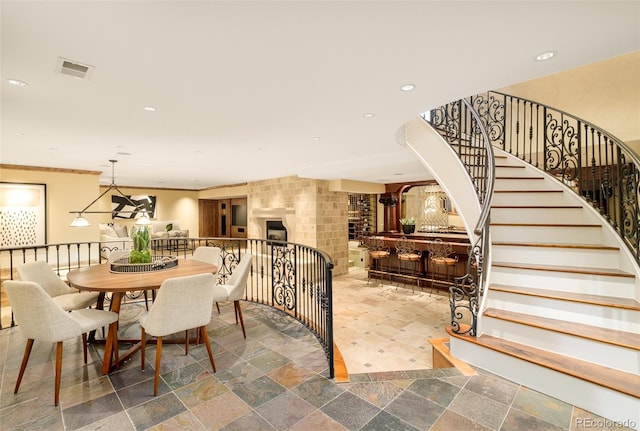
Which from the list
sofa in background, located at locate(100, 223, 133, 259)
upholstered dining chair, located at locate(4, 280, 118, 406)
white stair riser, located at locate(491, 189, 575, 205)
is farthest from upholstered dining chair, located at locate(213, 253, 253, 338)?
sofa in background, located at locate(100, 223, 133, 259)

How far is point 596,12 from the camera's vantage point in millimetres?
1467

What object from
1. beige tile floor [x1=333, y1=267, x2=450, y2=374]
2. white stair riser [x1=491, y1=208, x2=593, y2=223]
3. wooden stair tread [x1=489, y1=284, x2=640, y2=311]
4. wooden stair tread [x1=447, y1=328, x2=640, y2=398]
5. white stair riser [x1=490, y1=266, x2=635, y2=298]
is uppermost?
white stair riser [x1=491, y1=208, x2=593, y2=223]

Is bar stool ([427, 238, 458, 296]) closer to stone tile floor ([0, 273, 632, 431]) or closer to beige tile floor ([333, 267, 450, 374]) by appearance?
beige tile floor ([333, 267, 450, 374])

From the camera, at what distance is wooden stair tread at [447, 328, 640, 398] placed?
196cm

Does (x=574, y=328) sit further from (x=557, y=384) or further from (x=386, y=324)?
(x=386, y=324)

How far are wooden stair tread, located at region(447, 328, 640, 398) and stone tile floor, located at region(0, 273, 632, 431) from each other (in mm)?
233

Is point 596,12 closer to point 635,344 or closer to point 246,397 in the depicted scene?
point 635,344

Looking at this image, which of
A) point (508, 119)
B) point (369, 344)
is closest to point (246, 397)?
point (369, 344)

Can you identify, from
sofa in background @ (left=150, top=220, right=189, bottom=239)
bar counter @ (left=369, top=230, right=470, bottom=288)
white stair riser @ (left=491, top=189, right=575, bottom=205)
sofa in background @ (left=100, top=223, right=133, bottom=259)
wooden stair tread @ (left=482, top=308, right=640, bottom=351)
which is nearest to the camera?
wooden stair tread @ (left=482, top=308, right=640, bottom=351)

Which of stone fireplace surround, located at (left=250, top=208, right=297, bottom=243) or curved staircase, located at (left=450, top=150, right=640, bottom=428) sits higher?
stone fireplace surround, located at (left=250, top=208, right=297, bottom=243)

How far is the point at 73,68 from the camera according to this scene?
6.46ft

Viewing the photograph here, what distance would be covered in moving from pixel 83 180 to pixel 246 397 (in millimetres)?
7188

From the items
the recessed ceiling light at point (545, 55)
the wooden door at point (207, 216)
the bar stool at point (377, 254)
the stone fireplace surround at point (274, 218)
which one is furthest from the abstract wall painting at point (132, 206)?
the recessed ceiling light at point (545, 55)

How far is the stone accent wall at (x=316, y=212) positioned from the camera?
7151 millimetres
